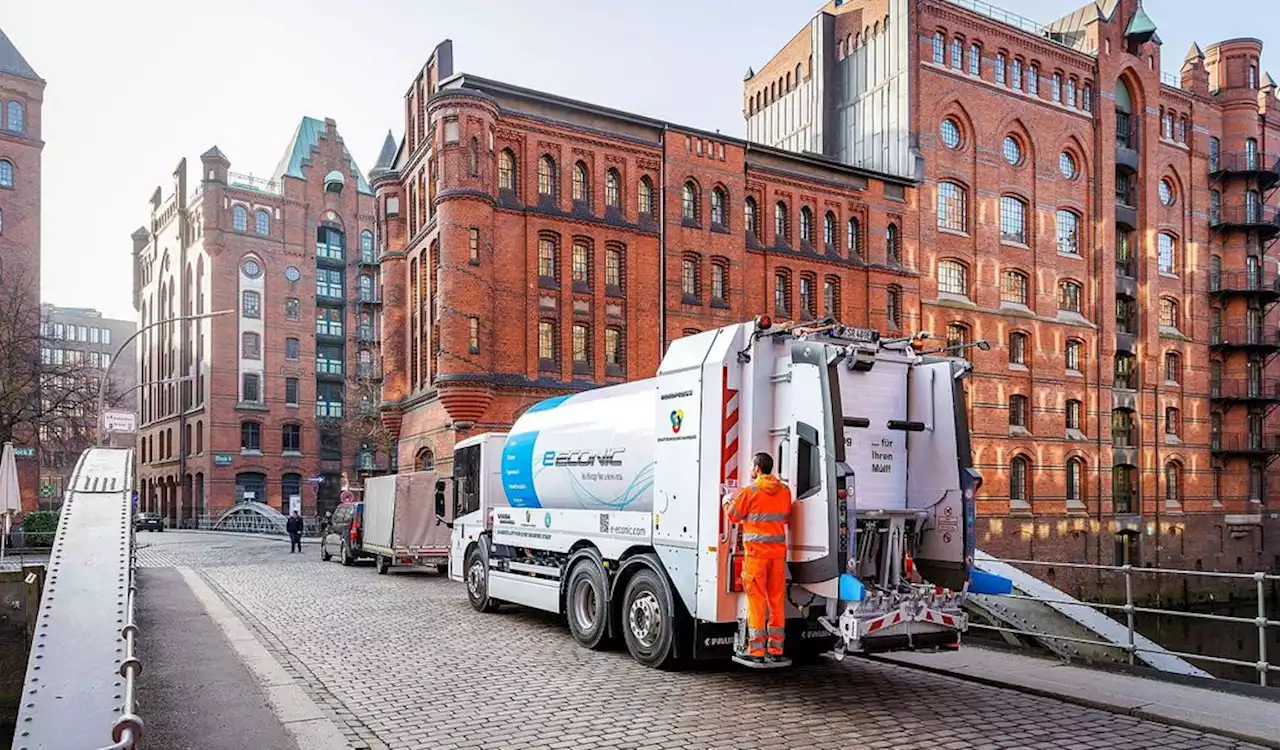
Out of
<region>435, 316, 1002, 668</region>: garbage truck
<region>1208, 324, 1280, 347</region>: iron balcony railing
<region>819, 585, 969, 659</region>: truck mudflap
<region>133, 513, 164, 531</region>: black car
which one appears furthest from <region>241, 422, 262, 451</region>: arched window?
<region>819, 585, 969, 659</region>: truck mudflap

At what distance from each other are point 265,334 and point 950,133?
1663 inches

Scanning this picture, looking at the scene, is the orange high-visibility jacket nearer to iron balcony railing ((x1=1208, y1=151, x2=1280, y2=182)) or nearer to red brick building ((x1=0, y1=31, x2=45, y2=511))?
iron balcony railing ((x1=1208, y1=151, x2=1280, y2=182))

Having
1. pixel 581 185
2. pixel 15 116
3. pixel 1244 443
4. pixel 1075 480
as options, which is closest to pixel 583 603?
pixel 581 185

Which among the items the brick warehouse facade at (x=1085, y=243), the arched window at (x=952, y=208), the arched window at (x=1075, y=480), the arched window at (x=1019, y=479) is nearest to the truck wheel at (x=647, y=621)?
the brick warehouse facade at (x=1085, y=243)

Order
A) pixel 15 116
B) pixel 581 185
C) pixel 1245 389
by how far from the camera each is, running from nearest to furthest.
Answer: pixel 581 185 < pixel 1245 389 < pixel 15 116

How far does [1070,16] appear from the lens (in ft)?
151

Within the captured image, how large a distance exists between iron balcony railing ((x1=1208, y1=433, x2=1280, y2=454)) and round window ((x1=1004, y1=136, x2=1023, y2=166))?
17.0 m

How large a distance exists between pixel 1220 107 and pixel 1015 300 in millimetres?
17723

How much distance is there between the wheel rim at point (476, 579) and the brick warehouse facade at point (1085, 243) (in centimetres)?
2752

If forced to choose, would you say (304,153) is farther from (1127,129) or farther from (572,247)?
(1127,129)

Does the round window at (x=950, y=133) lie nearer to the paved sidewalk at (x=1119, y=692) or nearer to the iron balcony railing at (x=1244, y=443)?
the iron balcony railing at (x=1244, y=443)

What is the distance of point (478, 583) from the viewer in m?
15.1

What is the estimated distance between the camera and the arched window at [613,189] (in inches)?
1273

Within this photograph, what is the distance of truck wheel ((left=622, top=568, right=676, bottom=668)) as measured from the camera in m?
9.82
